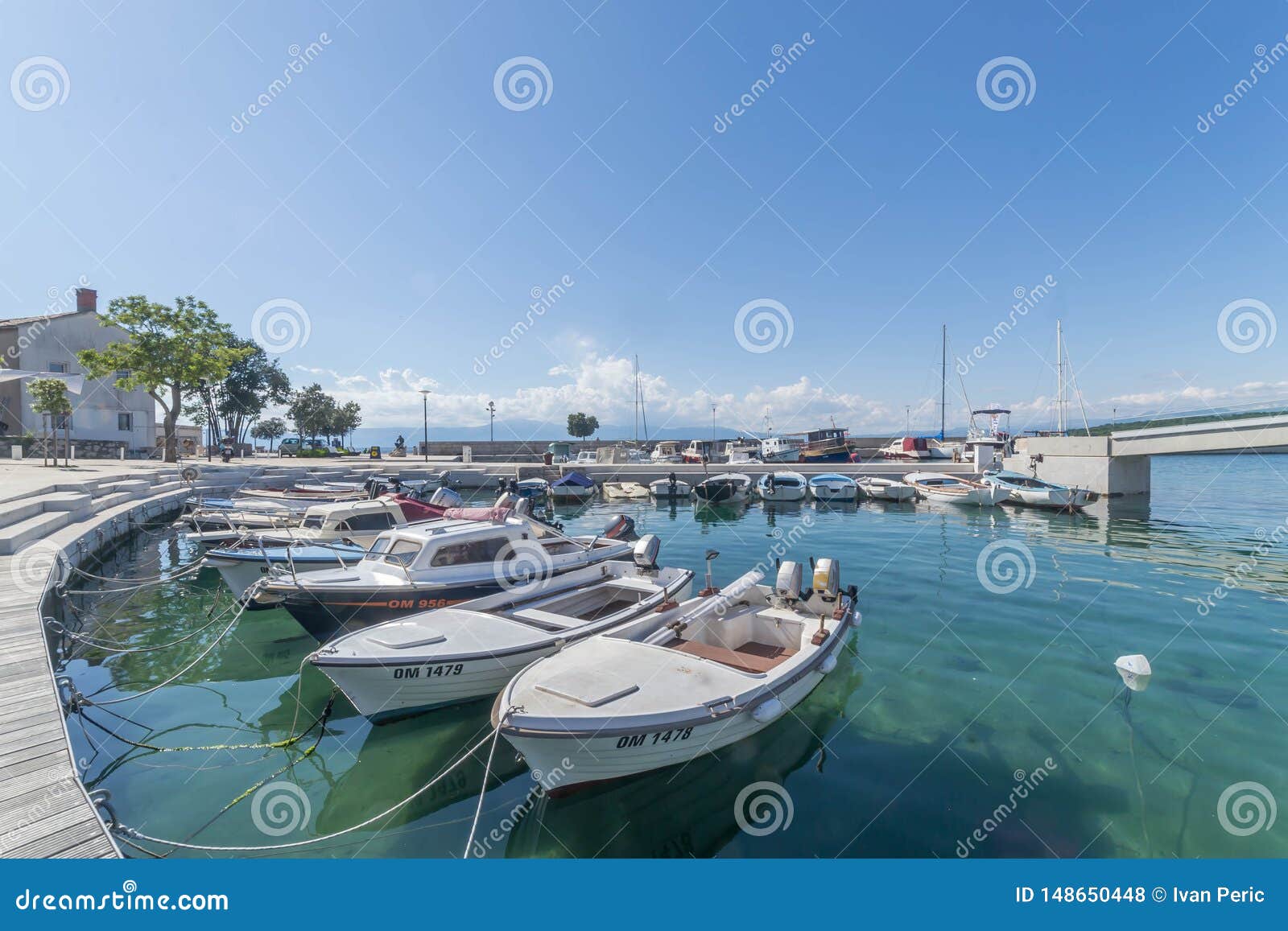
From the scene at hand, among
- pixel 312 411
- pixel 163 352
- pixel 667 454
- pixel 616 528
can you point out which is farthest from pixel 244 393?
pixel 616 528

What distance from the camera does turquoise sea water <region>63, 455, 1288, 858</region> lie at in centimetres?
594

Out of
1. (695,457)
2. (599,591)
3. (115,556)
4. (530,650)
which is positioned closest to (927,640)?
(599,591)

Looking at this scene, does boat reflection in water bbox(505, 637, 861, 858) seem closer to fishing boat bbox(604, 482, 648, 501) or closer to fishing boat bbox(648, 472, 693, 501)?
fishing boat bbox(648, 472, 693, 501)

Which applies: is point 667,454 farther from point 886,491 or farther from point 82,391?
point 82,391

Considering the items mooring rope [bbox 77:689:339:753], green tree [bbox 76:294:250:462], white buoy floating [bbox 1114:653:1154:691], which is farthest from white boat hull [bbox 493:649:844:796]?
green tree [bbox 76:294:250:462]

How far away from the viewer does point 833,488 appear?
112ft

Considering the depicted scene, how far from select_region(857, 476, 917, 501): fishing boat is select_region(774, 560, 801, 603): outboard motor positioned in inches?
1037

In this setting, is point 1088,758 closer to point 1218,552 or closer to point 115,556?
point 1218,552

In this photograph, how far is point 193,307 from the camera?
36812 mm

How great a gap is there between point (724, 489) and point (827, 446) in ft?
77.4

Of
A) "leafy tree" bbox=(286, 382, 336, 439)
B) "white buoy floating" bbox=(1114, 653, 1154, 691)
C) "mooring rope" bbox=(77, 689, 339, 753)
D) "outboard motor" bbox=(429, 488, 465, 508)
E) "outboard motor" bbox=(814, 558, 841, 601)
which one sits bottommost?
"mooring rope" bbox=(77, 689, 339, 753)

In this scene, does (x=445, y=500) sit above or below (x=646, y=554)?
above

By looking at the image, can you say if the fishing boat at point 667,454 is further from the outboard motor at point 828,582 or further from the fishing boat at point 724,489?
the outboard motor at point 828,582

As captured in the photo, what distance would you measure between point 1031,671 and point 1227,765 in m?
2.71
